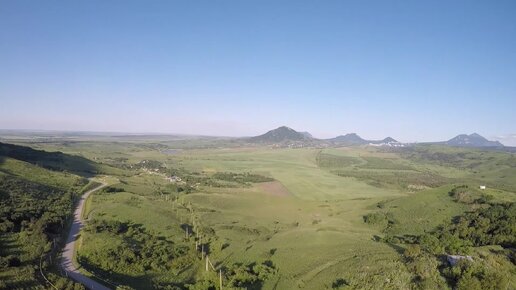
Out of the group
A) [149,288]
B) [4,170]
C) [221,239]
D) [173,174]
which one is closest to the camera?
[149,288]

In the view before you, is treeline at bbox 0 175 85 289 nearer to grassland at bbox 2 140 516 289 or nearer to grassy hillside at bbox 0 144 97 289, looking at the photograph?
grassy hillside at bbox 0 144 97 289

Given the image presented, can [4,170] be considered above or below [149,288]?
above

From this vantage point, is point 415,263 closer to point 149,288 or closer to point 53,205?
point 149,288

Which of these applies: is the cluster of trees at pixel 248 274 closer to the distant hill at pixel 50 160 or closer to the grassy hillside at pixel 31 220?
the grassy hillside at pixel 31 220

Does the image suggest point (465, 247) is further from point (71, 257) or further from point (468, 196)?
point (71, 257)

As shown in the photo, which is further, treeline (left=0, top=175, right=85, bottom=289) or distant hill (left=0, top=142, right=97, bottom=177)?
distant hill (left=0, top=142, right=97, bottom=177)

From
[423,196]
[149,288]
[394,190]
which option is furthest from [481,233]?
[394,190]

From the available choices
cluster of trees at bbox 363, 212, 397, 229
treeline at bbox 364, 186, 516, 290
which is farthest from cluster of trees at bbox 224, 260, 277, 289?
cluster of trees at bbox 363, 212, 397, 229

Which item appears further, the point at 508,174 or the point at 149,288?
the point at 508,174

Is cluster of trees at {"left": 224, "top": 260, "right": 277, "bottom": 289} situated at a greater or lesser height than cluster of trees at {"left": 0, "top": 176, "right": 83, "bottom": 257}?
lesser
